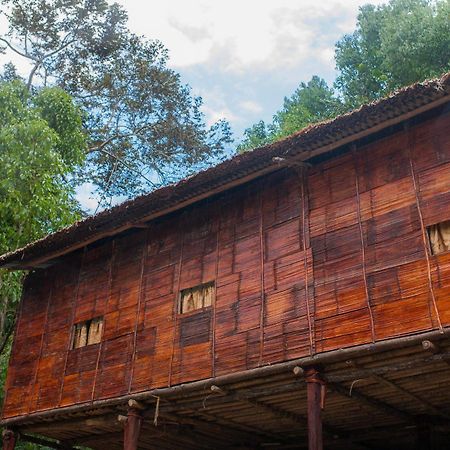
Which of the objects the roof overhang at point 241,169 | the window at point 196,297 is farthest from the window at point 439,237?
the window at point 196,297

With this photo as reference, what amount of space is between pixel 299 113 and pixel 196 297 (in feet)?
63.1

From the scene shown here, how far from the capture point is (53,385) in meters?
12.7

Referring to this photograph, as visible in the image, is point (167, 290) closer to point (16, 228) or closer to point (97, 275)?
point (97, 275)

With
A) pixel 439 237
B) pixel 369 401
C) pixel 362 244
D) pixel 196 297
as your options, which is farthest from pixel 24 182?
pixel 439 237

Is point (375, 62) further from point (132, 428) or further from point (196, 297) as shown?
point (132, 428)

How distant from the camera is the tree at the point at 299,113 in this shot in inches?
1117

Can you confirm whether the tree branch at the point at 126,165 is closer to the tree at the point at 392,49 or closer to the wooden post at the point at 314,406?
the tree at the point at 392,49

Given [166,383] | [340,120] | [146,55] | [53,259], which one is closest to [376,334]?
[340,120]

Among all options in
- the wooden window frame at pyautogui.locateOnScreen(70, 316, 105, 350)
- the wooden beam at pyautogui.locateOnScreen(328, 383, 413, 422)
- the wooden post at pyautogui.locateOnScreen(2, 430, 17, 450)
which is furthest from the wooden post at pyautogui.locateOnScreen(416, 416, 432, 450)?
the wooden post at pyautogui.locateOnScreen(2, 430, 17, 450)

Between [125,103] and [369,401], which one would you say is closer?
[369,401]

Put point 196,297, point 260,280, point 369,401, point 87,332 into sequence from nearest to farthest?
point 260,280, point 369,401, point 196,297, point 87,332

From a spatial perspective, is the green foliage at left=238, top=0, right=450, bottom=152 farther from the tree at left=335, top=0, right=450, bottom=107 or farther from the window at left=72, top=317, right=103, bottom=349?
the window at left=72, top=317, right=103, bottom=349

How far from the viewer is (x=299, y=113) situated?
29312 millimetres

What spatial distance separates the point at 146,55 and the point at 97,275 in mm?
14257
